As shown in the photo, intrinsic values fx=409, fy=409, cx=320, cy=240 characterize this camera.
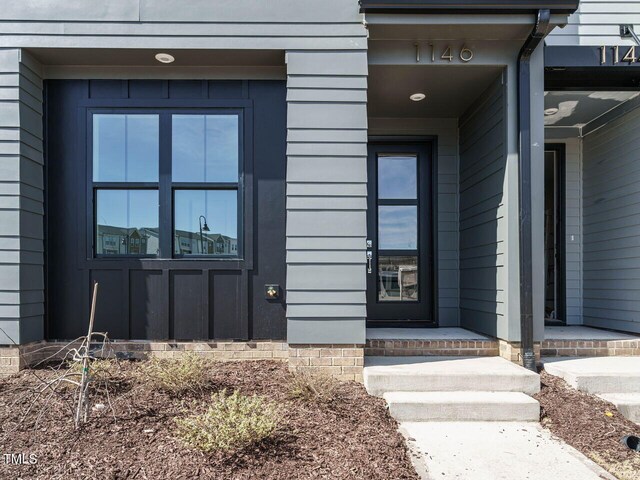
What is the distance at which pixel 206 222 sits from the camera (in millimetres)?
3896

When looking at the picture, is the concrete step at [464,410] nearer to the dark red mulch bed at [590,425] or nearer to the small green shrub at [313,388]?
the dark red mulch bed at [590,425]

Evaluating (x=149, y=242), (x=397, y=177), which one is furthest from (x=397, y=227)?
(x=149, y=242)

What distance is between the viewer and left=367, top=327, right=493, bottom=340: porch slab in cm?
409

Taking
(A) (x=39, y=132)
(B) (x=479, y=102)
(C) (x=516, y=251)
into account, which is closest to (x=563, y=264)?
(C) (x=516, y=251)

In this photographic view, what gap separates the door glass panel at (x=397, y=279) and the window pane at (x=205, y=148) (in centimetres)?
221

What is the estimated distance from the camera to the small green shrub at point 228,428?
230 cm

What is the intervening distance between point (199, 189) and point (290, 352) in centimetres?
174

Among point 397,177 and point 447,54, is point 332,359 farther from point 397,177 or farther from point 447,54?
point 447,54

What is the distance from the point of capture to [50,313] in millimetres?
3814

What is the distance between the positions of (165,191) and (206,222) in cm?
48

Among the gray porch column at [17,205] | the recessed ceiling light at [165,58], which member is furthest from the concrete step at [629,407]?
the gray porch column at [17,205]

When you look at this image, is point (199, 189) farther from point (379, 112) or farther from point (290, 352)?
point (379, 112)

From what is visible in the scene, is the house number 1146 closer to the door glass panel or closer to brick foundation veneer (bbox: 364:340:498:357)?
the door glass panel

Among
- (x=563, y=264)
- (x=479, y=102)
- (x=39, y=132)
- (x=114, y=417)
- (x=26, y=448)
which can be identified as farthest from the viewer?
(x=563, y=264)
